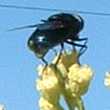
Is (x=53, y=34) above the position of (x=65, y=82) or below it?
above

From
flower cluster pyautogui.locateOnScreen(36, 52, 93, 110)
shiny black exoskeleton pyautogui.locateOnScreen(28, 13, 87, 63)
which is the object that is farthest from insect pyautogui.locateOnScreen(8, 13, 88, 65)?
flower cluster pyautogui.locateOnScreen(36, 52, 93, 110)

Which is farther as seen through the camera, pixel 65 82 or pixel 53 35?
pixel 53 35

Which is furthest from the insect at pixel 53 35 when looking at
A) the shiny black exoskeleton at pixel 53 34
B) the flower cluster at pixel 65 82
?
the flower cluster at pixel 65 82

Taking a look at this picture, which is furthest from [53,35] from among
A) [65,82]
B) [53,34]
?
[65,82]

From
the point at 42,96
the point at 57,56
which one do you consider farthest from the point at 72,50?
the point at 42,96

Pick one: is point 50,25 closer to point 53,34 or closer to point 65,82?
point 53,34

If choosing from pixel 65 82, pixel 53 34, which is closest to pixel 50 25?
pixel 53 34

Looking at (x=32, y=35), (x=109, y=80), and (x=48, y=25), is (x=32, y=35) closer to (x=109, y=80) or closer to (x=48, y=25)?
(x=48, y=25)

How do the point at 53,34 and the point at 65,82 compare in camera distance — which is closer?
the point at 65,82
